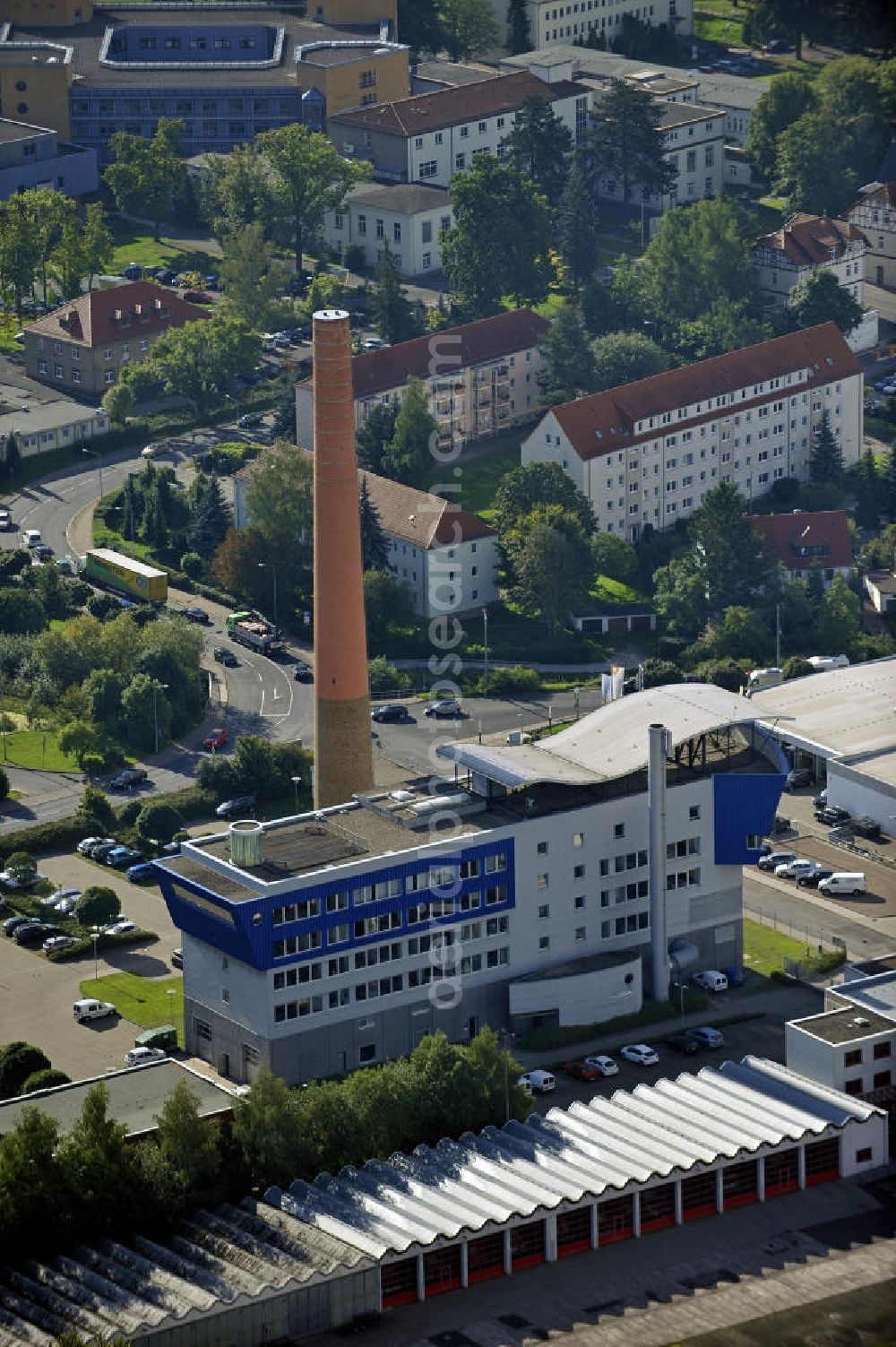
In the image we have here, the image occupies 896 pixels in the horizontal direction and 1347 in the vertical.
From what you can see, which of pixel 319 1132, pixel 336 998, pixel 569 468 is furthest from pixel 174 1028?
pixel 569 468

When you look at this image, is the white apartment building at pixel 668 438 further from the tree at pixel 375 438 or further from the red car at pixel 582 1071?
the red car at pixel 582 1071

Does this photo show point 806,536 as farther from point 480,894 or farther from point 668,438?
point 480,894

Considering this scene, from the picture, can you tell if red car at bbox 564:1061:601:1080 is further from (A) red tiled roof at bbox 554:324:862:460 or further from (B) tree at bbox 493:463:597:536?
(A) red tiled roof at bbox 554:324:862:460

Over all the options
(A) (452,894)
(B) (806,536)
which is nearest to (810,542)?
(B) (806,536)

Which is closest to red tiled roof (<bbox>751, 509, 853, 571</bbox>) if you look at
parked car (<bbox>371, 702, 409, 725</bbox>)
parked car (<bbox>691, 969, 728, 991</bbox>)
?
parked car (<bbox>371, 702, 409, 725</bbox>)

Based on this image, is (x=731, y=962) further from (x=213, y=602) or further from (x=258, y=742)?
(x=213, y=602)
